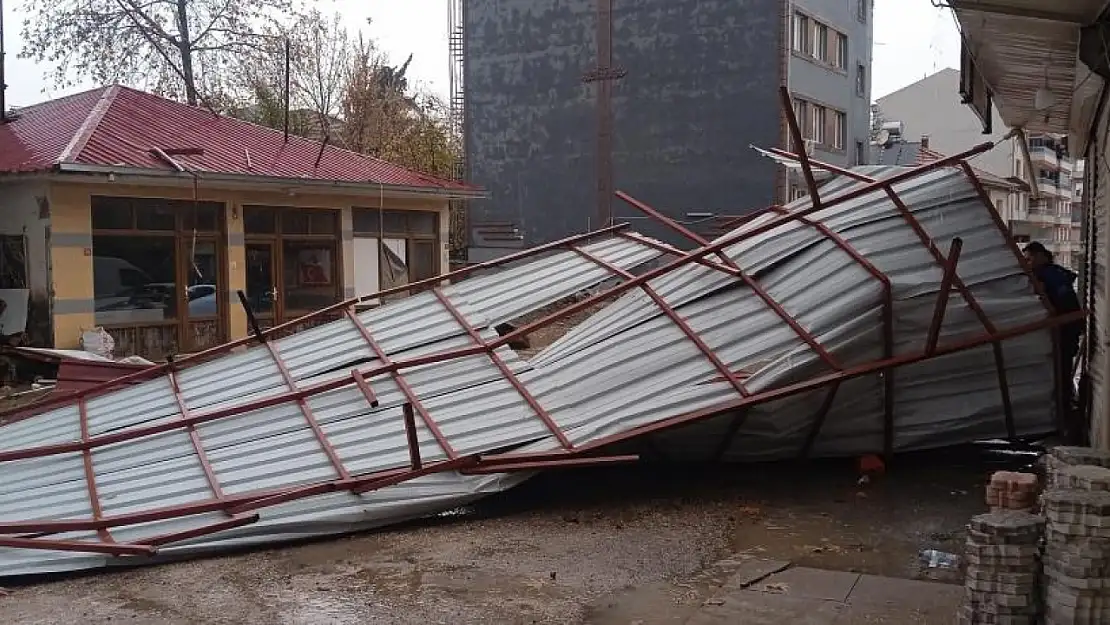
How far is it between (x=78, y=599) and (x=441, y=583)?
2182 millimetres

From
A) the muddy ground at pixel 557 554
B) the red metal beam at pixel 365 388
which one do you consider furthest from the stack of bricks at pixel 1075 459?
the red metal beam at pixel 365 388

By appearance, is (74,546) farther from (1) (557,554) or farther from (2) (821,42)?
(2) (821,42)

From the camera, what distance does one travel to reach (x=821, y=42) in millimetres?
28484

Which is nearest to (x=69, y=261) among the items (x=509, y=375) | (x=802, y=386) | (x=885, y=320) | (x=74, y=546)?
(x=509, y=375)

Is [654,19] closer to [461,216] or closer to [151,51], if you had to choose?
[461,216]

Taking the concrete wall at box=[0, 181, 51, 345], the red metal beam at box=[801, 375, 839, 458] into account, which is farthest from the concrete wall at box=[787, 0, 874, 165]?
the red metal beam at box=[801, 375, 839, 458]

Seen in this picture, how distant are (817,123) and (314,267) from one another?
1691 cm

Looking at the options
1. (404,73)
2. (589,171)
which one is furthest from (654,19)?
(404,73)

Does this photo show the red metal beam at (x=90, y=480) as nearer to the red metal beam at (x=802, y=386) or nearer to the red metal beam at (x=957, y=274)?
the red metal beam at (x=802, y=386)

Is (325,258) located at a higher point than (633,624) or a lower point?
higher

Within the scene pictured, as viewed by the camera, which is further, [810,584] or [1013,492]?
[810,584]

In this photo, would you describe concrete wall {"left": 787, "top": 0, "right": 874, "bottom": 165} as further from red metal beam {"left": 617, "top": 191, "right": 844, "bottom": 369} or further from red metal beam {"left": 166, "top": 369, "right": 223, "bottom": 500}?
red metal beam {"left": 166, "top": 369, "right": 223, "bottom": 500}

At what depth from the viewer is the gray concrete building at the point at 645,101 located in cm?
2625

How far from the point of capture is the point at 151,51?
2730 centimetres
